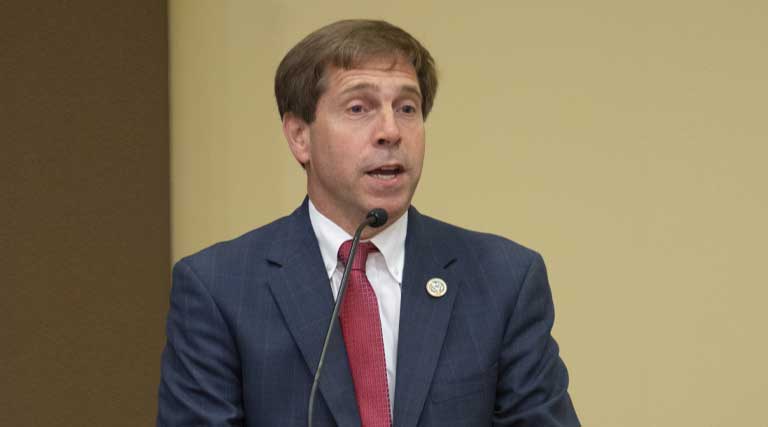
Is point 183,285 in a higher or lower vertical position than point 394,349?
higher

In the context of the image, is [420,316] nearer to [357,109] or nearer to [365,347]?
[365,347]

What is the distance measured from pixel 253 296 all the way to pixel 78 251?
1.02m

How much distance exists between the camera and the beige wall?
9.50ft

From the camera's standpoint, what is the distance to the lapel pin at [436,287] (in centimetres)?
190

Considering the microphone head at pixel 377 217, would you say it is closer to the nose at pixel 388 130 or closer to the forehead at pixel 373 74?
the nose at pixel 388 130

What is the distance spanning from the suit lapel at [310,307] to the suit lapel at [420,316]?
0.09 m

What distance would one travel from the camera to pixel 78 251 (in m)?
2.73

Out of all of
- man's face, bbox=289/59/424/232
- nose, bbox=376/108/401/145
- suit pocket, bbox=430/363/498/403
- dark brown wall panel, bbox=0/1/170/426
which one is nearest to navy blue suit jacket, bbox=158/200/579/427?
suit pocket, bbox=430/363/498/403

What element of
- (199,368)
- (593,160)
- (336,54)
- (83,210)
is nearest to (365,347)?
(199,368)

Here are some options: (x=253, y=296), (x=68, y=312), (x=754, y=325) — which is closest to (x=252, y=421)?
(x=253, y=296)

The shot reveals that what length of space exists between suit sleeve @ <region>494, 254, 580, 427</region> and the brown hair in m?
0.47

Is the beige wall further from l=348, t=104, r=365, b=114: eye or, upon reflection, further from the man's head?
l=348, t=104, r=365, b=114: eye

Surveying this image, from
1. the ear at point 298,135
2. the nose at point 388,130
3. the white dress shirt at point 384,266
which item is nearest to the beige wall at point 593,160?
the ear at point 298,135

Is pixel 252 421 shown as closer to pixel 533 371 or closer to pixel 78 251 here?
pixel 533 371
